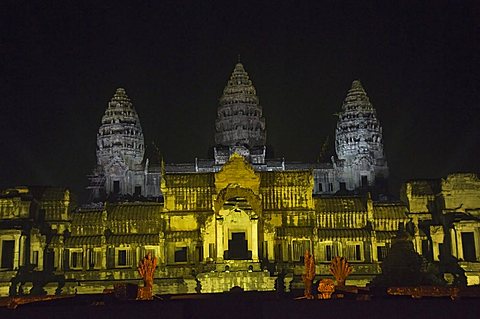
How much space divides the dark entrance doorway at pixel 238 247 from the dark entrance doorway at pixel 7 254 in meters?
19.5

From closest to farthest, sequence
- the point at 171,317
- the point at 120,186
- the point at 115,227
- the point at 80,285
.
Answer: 1. the point at 171,317
2. the point at 80,285
3. the point at 115,227
4. the point at 120,186

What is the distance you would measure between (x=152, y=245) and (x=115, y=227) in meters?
4.20

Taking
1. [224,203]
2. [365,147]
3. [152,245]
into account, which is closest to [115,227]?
[152,245]

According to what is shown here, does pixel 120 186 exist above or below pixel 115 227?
above

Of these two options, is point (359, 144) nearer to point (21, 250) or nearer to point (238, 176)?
point (238, 176)

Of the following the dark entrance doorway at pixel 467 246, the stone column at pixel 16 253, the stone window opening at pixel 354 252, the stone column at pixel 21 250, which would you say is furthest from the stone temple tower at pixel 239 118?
the stone column at pixel 16 253

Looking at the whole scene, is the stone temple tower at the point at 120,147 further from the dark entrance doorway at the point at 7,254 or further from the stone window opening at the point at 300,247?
the stone window opening at the point at 300,247

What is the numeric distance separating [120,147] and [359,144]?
1378 inches

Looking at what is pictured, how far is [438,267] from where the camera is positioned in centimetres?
5591

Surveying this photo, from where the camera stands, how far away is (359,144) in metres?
94.5

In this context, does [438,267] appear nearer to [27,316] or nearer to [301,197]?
[301,197]

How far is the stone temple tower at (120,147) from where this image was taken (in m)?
91.4

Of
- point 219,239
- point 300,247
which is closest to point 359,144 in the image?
point 300,247

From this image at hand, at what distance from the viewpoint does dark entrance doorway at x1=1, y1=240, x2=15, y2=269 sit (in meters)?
57.5
